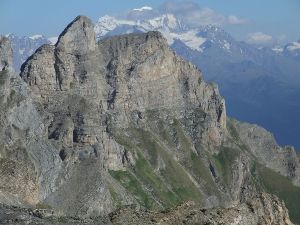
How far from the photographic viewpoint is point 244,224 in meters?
61.8

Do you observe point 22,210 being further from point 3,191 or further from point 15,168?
point 15,168

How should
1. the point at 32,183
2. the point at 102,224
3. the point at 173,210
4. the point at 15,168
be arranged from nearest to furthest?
the point at 102,224
the point at 173,210
the point at 15,168
the point at 32,183

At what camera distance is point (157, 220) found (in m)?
58.9

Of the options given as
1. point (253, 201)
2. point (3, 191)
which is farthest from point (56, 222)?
point (3, 191)

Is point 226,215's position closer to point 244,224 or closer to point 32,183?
point 244,224

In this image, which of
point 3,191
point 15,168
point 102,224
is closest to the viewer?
point 102,224

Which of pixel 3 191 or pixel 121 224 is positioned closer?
pixel 121 224

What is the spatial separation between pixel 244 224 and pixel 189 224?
5.78m

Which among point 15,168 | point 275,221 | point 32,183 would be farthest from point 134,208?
point 32,183

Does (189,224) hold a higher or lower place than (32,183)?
higher

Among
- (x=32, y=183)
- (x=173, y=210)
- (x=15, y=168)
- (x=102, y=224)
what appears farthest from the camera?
(x=32, y=183)

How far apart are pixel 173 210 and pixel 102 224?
24.9 ft

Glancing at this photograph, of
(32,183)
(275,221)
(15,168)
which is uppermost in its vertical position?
(275,221)

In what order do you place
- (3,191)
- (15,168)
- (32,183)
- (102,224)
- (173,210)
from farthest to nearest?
(32,183), (15,168), (3,191), (173,210), (102,224)
